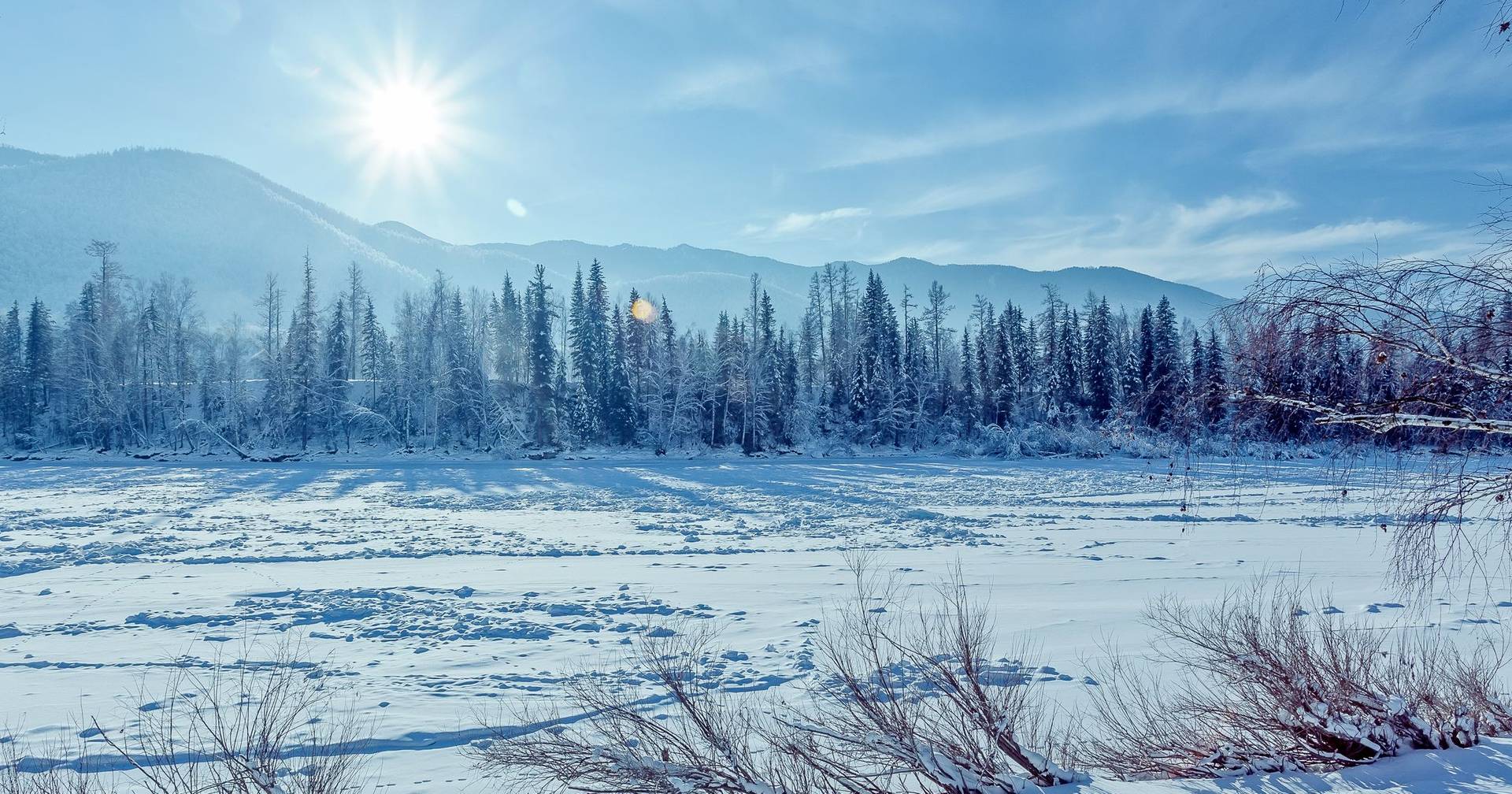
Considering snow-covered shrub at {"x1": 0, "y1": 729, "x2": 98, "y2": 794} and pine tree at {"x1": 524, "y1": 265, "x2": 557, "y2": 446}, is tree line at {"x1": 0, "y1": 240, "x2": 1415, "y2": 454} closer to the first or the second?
pine tree at {"x1": 524, "y1": 265, "x2": 557, "y2": 446}

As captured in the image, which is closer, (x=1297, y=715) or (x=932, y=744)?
(x=932, y=744)

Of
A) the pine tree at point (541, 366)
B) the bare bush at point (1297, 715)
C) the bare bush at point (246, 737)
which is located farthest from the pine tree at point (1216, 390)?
the pine tree at point (541, 366)

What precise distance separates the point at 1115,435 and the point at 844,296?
8087cm

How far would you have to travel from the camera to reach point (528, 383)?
58.1 meters

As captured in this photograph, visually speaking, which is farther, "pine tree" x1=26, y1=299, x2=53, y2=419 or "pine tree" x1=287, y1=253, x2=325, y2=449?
"pine tree" x1=26, y1=299, x2=53, y2=419

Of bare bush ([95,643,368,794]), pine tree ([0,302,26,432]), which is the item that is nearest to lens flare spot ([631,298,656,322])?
pine tree ([0,302,26,432])

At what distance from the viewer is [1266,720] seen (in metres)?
5.43

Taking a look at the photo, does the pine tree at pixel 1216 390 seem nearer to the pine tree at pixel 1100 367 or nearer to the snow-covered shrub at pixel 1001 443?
the snow-covered shrub at pixel 1001 443

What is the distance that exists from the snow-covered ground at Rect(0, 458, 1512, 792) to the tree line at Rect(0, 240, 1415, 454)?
25645 millimetres

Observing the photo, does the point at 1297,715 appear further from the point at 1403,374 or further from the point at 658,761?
the point at 658,761

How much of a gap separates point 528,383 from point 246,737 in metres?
54.9

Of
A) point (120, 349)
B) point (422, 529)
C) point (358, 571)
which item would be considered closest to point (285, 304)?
point (120, 349)

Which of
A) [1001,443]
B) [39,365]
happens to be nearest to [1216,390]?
[1001,443]

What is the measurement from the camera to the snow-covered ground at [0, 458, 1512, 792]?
7.59 m
